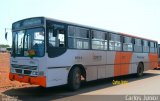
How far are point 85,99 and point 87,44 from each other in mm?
3807

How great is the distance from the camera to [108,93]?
38.5 ft

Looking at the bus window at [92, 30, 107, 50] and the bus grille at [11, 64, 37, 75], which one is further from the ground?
the bus window at [92, 30, 107, 50]

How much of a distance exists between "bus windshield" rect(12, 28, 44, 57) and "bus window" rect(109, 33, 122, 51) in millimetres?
5753

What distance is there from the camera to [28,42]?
11062 mm

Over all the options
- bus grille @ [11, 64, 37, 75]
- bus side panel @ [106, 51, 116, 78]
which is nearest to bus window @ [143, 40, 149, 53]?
bus side panel @ [106, 51, 116, 78]

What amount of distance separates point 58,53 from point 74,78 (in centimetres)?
165

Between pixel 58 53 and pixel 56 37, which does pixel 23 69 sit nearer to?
pixel 58 53

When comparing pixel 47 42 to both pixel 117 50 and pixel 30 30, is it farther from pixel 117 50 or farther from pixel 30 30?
pixel 117 50

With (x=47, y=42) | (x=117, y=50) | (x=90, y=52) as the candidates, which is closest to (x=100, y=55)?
(x=90, y=52)

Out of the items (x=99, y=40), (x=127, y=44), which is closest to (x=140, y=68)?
(x=127, y=44)

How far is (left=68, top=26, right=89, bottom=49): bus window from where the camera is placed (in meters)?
12.1

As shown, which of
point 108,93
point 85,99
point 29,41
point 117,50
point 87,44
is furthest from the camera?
point 117,50

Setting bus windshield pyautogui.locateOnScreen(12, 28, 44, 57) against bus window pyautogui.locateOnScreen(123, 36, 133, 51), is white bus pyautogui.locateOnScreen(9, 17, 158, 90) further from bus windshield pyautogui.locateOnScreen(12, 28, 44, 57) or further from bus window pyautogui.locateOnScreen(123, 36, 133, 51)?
bus window pyautogui.locateOnScreen(123, 36, 133, 51)

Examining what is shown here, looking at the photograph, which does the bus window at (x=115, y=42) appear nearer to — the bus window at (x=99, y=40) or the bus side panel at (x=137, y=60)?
the bus window at (x=99, y=40)
